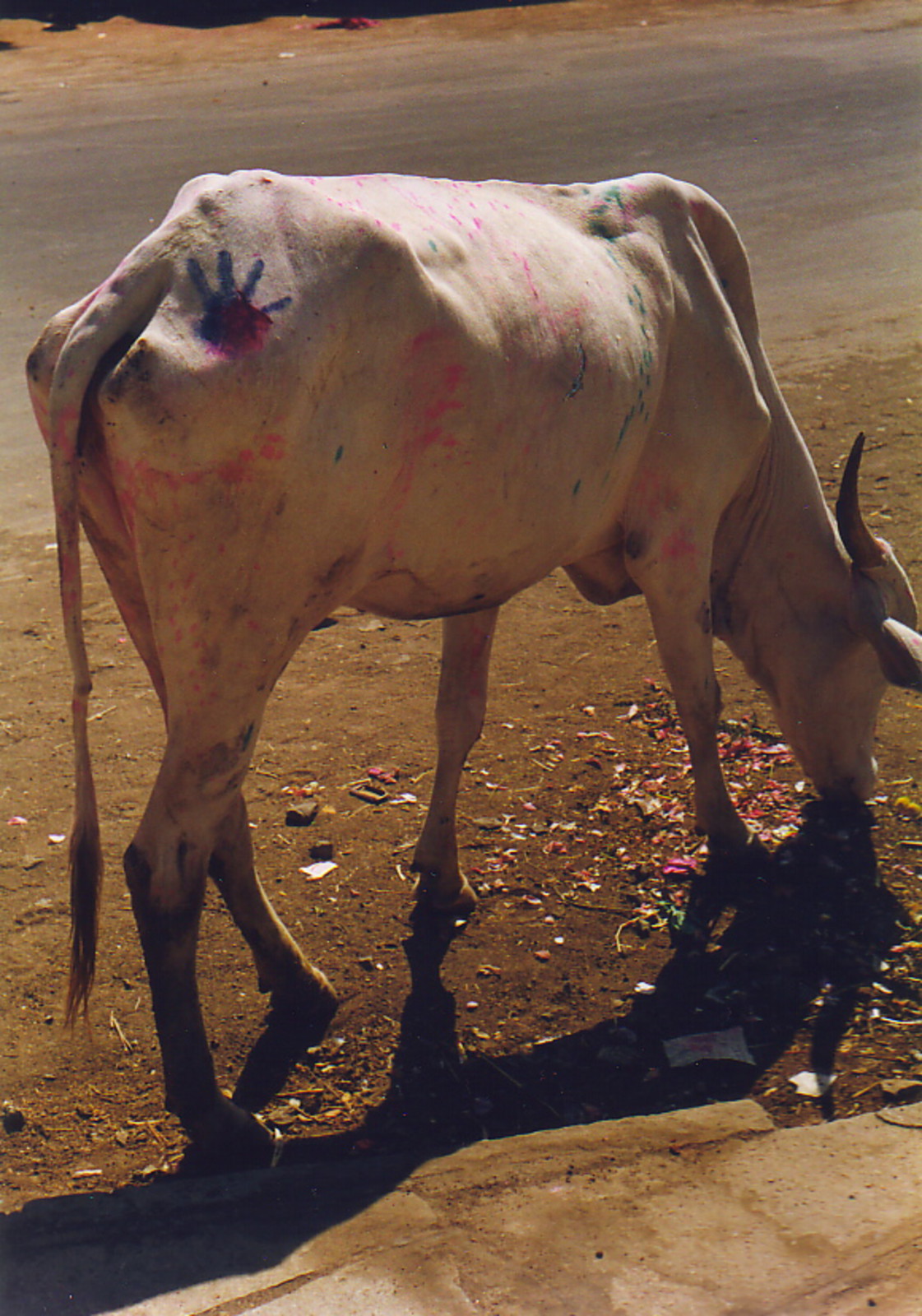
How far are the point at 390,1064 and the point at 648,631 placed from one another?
8.73 ft

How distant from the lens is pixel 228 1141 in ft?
10.0

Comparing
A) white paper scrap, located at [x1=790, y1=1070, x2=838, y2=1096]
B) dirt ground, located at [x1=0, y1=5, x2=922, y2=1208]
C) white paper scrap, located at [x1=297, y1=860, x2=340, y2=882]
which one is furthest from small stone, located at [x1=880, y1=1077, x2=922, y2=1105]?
white paper scrap, located at [x1=297, y1=860, x2=340, y2=882]

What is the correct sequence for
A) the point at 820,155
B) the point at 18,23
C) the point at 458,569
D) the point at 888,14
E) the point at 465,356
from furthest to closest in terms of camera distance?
the point at 18,23 < the point at 888,14 < the point at 820,155 < the point at 458,569 < the point at 465,356

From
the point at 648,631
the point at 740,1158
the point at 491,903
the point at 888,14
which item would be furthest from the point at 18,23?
the point at 740,1158

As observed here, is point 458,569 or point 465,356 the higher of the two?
point 465,356

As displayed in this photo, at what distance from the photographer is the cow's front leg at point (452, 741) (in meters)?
4.11

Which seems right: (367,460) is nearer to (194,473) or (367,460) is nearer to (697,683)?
(194,473)

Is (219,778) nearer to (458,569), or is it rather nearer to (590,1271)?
(458,569)

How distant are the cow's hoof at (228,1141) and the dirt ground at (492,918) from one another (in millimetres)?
103

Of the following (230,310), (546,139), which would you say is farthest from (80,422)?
(546,139)

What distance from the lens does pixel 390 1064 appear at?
3.48m

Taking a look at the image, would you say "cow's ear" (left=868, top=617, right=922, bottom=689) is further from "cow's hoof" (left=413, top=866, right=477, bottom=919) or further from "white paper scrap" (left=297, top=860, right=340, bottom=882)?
"white paper scrap" (left=297, top=860, right=340, bottom=882)

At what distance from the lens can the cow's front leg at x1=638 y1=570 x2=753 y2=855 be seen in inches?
157

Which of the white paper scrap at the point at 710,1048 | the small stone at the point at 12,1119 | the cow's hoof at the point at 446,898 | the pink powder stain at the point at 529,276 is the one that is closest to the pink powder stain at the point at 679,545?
the pink powder stain at the point at 529,276
